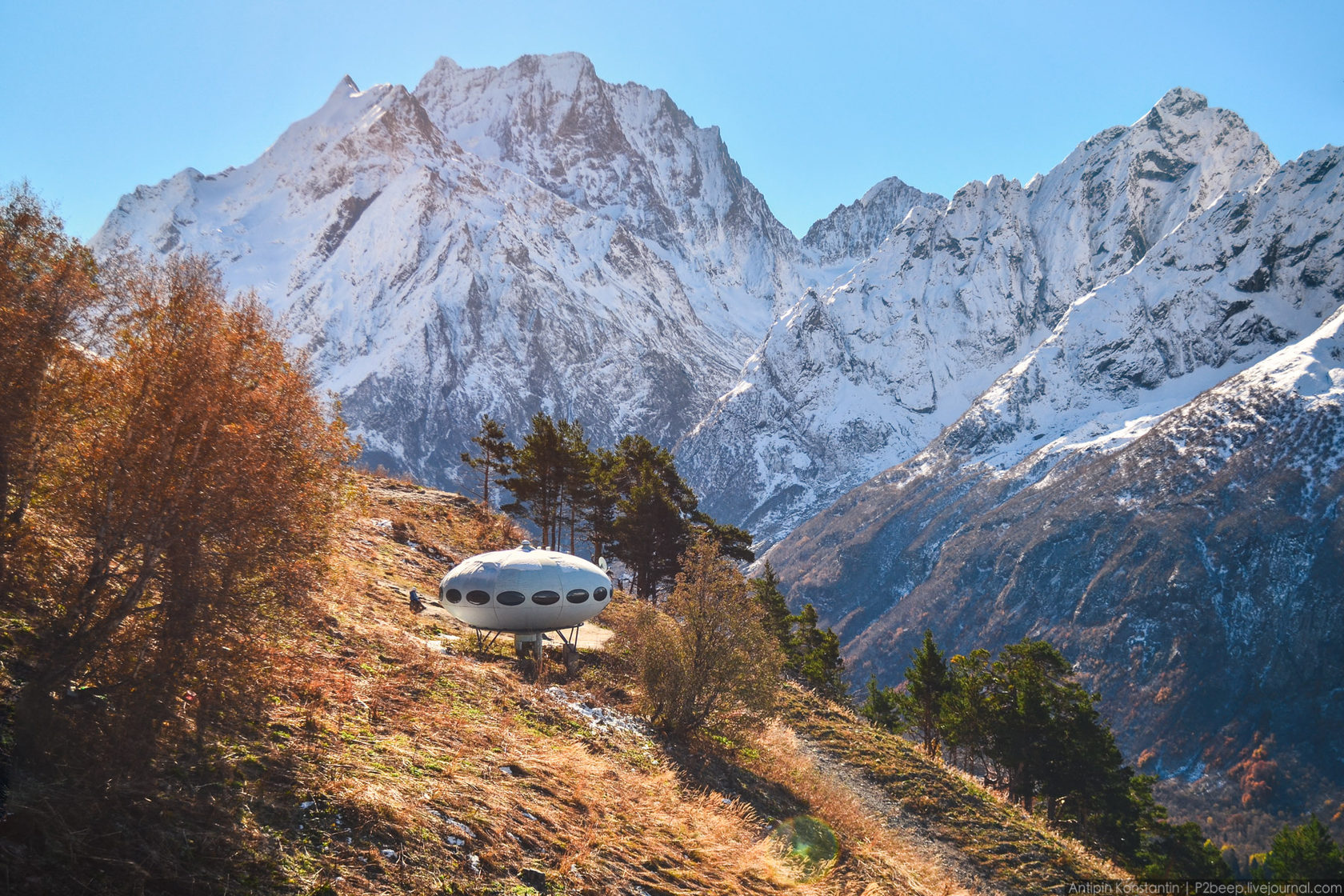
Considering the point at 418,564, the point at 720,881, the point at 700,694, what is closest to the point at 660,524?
the point at 418,564

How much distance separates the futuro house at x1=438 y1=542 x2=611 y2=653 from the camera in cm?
2127

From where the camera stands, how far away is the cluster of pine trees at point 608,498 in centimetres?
4847

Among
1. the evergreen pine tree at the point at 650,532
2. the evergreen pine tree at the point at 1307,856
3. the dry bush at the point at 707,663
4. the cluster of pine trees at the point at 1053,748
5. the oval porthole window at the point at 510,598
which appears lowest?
the evergreen pine tree at the point at 1307,856

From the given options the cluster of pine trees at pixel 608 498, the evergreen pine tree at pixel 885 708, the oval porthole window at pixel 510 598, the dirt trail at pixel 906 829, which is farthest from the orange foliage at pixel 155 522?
the evergreen pine tree at pixel 885 708

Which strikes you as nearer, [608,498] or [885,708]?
[608,498]

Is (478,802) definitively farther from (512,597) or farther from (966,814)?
(966,814)

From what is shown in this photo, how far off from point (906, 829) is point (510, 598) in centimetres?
1329

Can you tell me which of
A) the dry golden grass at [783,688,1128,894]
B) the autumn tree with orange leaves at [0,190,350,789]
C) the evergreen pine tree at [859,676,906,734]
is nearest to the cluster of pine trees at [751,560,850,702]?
the evergreen pine tree at [859,676,906,734]

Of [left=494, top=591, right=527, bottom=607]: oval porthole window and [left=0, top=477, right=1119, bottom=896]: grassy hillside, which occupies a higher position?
[left=494, top=591, right=527, bottom=607]: oval porthole window

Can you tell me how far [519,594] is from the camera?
69.7 feet

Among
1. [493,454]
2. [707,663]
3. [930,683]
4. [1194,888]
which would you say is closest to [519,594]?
[707,663]

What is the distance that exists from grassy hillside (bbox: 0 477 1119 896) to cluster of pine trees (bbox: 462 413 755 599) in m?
22.9

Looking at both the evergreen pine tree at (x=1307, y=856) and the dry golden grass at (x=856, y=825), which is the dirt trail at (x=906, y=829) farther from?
the evergreen pine tree at (x=1307, y=856)

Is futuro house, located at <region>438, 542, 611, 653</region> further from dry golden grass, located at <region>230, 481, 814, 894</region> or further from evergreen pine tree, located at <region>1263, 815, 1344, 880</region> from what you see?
evergreen pine tree, located at <region>1263, 815, 1344, 880</region>
